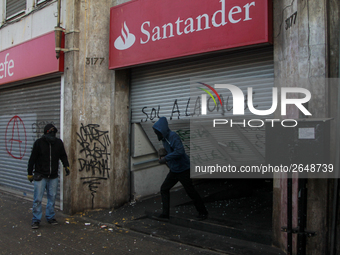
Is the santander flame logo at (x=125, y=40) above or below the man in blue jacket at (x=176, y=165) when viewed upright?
above

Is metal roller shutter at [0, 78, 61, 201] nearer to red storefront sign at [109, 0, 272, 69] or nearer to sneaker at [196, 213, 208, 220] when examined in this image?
red storefront sign at [109, 0, 272, 69]

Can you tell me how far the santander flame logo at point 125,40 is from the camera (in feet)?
20.4

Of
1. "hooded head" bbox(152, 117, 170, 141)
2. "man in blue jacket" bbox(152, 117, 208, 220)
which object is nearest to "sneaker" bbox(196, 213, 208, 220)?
"man in blue jacket" bbox(152, 117, 208, 220)

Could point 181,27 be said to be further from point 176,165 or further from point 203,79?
point 176,165

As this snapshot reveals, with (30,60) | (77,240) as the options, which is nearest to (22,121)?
(30,60)

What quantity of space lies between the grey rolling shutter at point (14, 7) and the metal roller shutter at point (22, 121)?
6.52ft

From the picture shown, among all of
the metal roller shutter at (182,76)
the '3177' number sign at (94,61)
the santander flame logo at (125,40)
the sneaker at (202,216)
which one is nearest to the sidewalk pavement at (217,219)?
the sneaker at (202,216)

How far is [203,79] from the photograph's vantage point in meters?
5.53

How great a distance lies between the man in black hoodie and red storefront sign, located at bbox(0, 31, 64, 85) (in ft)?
5.70

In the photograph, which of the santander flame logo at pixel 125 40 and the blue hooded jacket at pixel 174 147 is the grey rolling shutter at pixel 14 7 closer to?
the santander flame logo at pixel 125 40

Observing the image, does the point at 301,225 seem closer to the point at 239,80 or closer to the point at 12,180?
the point at 239,80

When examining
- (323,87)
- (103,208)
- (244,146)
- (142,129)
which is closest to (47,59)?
(142,129)

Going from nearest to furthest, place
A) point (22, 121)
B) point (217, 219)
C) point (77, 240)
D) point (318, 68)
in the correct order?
point (318, 68) → point (77, 240) → point (217, 219) → point (22, 121)

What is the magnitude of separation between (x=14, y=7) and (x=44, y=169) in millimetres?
5360
